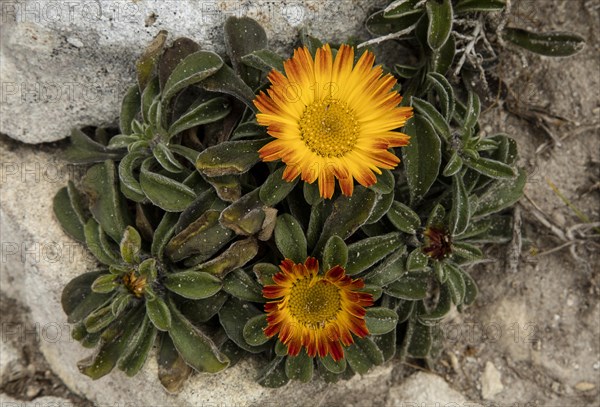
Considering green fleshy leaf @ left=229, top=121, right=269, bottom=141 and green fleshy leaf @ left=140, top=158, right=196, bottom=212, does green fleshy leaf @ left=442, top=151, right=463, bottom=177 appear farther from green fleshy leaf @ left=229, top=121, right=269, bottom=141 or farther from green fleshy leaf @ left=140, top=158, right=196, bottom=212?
green fleshy leaf @ left=140, top=158, right=196, bottom=212

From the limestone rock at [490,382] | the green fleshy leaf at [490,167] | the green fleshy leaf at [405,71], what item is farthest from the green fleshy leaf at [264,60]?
the limestone rock at [490,382]

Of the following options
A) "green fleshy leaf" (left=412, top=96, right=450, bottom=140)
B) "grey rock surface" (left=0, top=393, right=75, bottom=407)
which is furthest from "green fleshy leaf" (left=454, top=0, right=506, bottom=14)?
"grey rock surface" (left=0, top=393, right=75, bottom=407)

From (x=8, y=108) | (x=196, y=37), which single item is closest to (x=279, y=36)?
(x=196, y=37)

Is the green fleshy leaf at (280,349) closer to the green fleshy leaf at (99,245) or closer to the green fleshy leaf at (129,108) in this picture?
the green fleshy leaf at (99,245)

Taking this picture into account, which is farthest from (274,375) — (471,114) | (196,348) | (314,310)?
(471,114)

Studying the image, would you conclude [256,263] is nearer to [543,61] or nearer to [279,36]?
[279,36]
